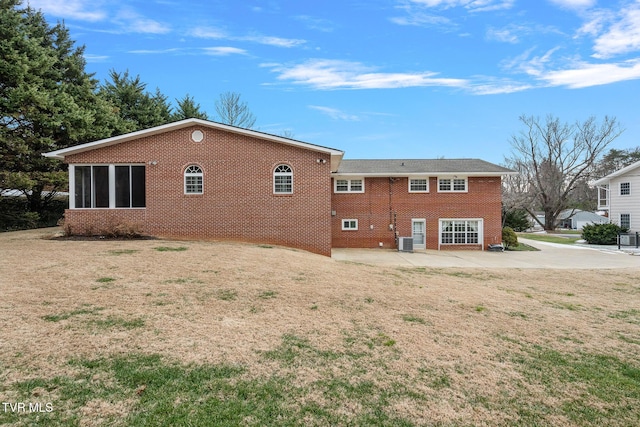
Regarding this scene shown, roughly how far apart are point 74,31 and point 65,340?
33.7 m

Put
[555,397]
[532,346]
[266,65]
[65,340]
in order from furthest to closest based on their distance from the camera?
[266,65] < [532,346] < [65,340] < [555,397]

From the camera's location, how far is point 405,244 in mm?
20109

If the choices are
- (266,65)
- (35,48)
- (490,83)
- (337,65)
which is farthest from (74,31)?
(490,83)

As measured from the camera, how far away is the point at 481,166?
2188cm

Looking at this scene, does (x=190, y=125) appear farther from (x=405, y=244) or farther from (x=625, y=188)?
(x=625, y=188)

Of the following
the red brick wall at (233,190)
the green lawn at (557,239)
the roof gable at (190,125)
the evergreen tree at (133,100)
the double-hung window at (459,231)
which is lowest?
the green lawn at (557,239)

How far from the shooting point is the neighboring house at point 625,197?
84.3 feet

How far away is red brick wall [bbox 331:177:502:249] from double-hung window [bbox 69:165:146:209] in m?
10.4

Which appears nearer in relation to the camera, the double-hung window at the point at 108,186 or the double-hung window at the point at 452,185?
the double-hung window at the point at 108,186

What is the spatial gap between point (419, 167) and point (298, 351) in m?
19.0

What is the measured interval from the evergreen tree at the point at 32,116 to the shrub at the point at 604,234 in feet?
111

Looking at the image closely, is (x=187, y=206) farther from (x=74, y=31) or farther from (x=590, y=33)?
(x=74, y=31)

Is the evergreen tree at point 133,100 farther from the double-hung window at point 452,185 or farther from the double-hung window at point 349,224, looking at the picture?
the double-hung window at point 452,185

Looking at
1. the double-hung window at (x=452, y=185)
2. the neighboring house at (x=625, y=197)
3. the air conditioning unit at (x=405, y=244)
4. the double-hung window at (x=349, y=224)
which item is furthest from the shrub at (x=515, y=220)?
the double-hung window at (x=349, y=224)
